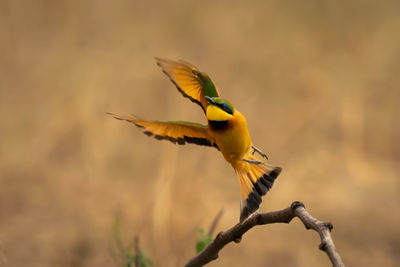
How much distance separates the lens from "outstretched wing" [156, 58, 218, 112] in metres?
0.27

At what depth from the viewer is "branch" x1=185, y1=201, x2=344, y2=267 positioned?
9.9 inches

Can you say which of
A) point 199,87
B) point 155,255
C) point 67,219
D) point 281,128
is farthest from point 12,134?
point 199,87

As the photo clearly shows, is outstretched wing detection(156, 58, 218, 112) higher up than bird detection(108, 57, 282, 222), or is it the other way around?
outstretched wing detection(156, 58, 218, 112)

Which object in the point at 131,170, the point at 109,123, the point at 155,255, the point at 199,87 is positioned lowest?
the point at 155,255

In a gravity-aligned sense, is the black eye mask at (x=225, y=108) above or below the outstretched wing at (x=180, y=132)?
above

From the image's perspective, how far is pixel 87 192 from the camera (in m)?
1.13

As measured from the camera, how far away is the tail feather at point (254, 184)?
0.26 m

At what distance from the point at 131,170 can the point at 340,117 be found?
1.86ft

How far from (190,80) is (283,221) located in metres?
0.11

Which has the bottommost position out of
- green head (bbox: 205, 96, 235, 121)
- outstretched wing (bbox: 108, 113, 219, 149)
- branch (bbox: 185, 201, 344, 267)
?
branch (bbox: 185, 201, 344, 267)

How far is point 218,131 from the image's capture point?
0.25 m

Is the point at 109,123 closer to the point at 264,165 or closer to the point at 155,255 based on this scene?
the point at 155,255

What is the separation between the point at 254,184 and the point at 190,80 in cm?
7

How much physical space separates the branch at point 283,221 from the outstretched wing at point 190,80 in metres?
0.09
